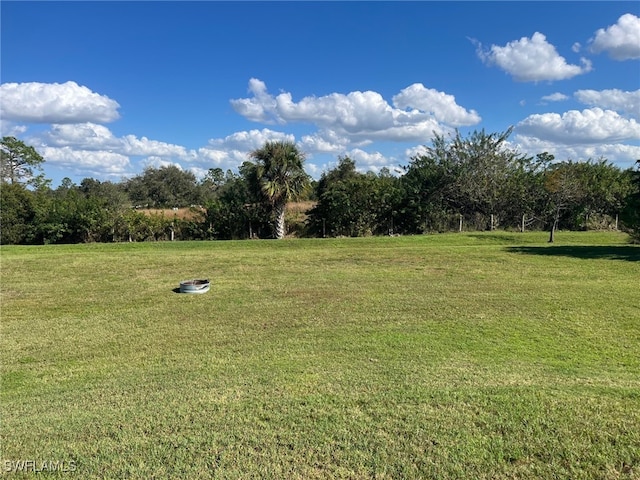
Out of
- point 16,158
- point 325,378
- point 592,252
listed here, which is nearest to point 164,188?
point 16,158

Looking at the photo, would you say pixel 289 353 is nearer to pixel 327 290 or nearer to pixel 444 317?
pixel 444 317

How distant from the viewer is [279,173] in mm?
19359

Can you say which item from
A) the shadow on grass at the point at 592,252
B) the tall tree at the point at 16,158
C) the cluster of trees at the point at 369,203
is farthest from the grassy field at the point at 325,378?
the tall tree at the point at 16,158

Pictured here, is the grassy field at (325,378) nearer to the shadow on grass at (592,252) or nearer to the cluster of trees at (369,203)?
the shadow on grass at (592,252)

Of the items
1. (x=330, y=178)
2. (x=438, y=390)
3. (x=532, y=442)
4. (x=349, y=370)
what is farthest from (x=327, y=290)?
(x=330, y=178)

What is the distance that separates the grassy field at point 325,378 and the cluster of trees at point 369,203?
1005 cm

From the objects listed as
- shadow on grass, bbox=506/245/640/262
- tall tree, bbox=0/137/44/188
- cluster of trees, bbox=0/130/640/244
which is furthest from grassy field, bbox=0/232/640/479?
tall tree, bbox=0/137/44/188

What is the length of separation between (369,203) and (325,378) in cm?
1727

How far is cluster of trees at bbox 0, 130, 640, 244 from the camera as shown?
1806 centimetres

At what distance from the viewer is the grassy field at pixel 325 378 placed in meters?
2.67

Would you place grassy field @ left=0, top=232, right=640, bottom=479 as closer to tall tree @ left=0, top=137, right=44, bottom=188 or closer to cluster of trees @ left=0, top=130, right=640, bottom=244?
cluster of trees @ left=0, top=130, right=640, bottom=244

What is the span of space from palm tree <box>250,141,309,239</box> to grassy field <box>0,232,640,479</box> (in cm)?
1049

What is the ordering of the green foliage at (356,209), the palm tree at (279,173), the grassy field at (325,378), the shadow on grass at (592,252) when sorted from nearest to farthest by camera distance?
the grassy field at (325,378) → the shadow on grass at (592,252) → the palm tree at (279,173) → the green foliage at (356,209)

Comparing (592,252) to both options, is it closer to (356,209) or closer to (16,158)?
(356,209)
